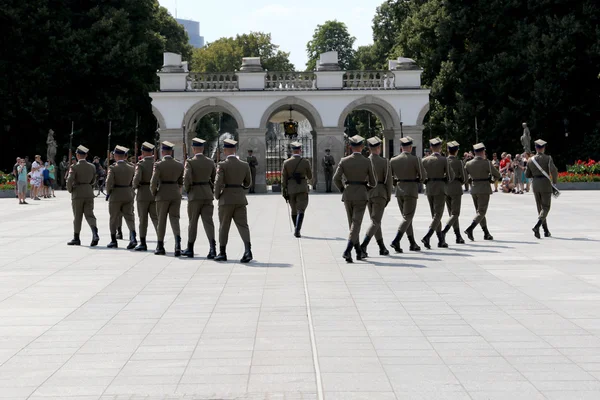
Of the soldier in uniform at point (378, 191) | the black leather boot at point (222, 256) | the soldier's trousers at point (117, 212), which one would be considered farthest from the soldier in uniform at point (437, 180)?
the soldier's trousers at point (117, 212)

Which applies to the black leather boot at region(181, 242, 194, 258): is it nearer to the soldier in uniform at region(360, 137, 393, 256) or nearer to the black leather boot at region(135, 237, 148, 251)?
the black leather boot at region(135, 237, 148, 251)

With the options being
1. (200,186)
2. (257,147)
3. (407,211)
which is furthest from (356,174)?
(257,147)

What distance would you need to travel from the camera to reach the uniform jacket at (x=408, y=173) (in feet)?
51.7

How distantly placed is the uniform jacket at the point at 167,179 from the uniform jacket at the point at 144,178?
0.72m

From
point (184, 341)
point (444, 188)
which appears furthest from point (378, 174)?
point (184, 341)

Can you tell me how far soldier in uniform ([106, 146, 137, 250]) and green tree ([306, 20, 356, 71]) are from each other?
78.3 m

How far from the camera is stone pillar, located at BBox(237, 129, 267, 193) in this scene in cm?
4012

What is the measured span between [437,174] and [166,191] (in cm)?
454

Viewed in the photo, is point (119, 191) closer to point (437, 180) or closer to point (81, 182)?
point (81, 182)

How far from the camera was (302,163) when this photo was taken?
19.3 metres

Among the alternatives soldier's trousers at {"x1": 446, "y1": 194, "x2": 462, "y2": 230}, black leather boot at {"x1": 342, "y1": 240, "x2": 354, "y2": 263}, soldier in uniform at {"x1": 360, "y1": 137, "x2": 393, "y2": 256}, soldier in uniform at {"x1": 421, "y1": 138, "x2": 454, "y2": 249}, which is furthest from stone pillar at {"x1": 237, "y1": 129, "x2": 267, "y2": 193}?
black leather boot at {"x1": 342, "y1": 240, "x2": 354, "y2": 263}

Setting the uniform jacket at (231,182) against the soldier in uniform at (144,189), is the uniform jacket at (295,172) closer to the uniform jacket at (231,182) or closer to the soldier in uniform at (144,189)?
the soldier in uniform at (144,189)

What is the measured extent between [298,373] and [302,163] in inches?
486

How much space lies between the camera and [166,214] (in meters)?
15.7
